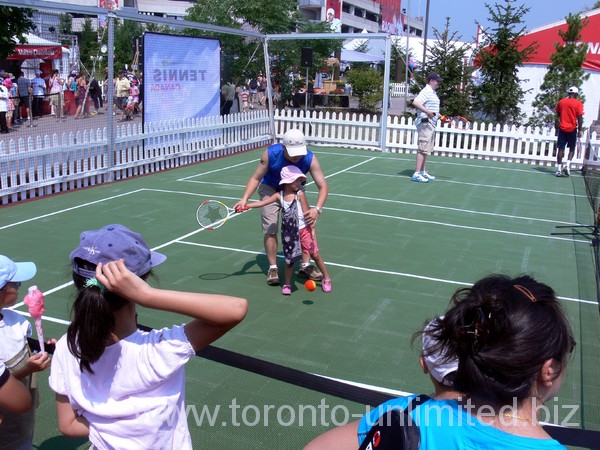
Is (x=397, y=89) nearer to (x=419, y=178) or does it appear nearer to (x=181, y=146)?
(x=181, y=146)

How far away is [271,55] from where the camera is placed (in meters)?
27.5

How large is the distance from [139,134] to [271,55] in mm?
14842

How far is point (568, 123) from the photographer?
15.3 metres

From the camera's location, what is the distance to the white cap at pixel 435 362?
1.76m

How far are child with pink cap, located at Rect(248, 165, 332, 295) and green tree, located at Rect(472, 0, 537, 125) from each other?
15.5 metres


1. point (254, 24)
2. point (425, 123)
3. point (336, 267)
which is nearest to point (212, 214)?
point (336, 267)

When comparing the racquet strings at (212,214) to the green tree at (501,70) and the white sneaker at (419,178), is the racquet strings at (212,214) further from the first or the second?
the green tree at (501,70)

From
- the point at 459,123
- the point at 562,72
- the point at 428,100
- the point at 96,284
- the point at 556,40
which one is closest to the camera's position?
the point at 96,284

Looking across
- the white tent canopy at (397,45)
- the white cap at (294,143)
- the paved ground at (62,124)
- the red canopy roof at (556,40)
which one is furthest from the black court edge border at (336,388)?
the white tent canopy at (397,45)

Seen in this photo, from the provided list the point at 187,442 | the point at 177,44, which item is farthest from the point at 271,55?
the point at 187,442

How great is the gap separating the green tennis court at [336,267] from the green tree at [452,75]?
6.88 m

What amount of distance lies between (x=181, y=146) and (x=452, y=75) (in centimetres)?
1053

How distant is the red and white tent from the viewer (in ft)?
72.3

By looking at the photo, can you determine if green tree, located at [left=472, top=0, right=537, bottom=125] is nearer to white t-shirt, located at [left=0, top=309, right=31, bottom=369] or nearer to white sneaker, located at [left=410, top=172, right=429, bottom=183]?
white sneaker, located at [left=410, top=172, right=429, bottom=183]
